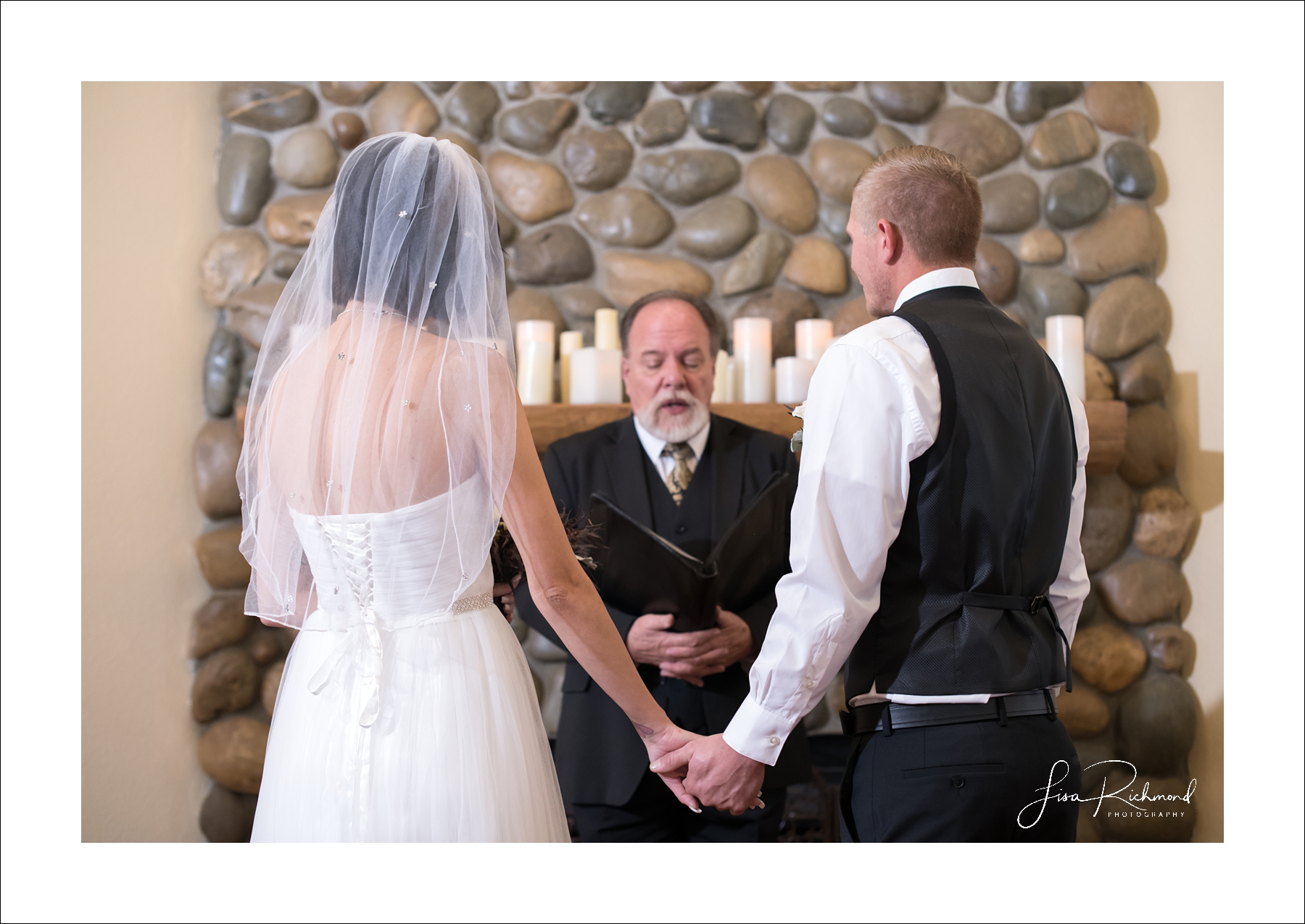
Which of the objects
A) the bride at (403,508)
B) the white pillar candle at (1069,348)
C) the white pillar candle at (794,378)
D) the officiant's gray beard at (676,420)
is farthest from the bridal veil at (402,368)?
the white pillar candle at (1069,348)

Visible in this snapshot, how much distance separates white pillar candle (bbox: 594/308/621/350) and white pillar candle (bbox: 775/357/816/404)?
0.44 meters

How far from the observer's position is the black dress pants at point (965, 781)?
1.36 m

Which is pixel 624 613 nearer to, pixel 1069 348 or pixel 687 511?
pixel 687 511

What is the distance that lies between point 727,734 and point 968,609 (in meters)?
0.46

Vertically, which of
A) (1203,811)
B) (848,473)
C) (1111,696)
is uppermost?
(848,473)

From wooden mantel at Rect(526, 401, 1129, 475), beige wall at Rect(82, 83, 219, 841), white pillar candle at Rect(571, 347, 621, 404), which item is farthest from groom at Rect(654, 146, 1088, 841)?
beige wall at Rect(82, 83, 219, 841)

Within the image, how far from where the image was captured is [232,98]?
2471mm

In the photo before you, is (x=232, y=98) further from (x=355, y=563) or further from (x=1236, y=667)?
(x=1236, y=667)

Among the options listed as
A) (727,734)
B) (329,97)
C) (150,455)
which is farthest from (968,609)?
(329,97)

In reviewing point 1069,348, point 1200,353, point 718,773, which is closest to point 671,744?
point 718,773

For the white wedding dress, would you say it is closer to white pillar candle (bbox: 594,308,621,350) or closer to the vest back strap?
the vest back strap

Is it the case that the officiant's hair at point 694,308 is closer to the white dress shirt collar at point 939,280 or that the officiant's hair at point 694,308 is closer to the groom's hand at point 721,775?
the white dress shirt collar at point 939,280

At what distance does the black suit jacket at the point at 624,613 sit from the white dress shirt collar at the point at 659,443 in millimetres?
12

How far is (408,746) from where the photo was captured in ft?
4.38
